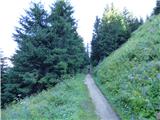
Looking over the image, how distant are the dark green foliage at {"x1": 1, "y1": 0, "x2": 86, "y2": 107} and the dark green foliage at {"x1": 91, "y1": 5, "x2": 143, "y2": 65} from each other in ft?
93.4

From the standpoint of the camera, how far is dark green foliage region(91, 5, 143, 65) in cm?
6975

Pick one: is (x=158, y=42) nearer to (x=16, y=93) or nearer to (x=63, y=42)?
(x=63, y=42)

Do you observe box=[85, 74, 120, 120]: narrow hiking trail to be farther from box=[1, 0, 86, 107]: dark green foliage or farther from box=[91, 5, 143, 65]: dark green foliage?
box=[91, 5, 143, 65]: dark green foliage

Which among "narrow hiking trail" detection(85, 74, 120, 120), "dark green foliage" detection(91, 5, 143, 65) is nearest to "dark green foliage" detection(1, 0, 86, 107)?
"narrow hiking trail" detection(85, 74, 120, 120)

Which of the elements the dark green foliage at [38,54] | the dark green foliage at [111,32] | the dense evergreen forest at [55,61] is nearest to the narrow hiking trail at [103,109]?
the dense evergreen forest at [55,61]

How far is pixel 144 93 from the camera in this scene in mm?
19344

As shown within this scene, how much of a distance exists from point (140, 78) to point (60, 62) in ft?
56.6

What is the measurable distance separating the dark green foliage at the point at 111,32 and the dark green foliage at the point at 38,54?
2848 centimetres

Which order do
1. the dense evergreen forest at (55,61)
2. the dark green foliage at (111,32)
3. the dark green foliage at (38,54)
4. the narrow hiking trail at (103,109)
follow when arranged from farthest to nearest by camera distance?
1. the dark green foliage at (111,32)
2. the dark green foliage at (38,54)
3. the dense evergreen forest at (55,61)
4. the narrow hiking trail at (103,109)

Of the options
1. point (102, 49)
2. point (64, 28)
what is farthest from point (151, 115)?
point (102, 49)

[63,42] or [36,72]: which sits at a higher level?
[63,42]

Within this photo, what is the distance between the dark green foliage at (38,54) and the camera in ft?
127

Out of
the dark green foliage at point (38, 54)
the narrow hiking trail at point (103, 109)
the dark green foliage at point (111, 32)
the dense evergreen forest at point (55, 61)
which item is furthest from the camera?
the dark green foliage at point (111, 32)

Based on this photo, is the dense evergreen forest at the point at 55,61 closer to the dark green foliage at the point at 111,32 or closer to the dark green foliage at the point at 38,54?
the dark green foliage at the point at 38,54
